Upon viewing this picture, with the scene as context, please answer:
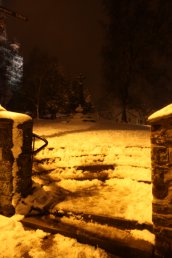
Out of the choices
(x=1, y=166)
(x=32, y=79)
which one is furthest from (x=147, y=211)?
(x=32, y=79)

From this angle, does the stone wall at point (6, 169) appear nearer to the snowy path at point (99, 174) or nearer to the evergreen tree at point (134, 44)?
the snowy path at point (99, 174)

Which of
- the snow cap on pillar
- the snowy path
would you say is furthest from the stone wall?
the snow cap on pillar

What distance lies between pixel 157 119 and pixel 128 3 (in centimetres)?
2123

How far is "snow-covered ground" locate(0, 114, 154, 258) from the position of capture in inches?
207

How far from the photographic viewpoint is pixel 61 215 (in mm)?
6191

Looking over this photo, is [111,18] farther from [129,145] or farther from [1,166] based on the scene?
[1,166]

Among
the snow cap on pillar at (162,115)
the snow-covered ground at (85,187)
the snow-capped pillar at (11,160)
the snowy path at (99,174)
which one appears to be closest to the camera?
the snow cap on pillar at (162,115)

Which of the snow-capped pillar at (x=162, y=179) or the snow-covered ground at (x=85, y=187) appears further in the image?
the snow-covered ground at (x=85, y=187)

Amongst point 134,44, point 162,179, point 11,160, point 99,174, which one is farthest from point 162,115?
point 134,44

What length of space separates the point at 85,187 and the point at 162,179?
3.54m

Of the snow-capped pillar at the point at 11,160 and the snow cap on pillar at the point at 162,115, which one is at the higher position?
the snow cap on pillar at the point at 162,115

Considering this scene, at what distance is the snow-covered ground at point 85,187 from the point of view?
207 inches

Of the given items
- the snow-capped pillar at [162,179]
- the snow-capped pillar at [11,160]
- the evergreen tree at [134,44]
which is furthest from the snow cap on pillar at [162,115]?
the evergreen tree at [134,44]

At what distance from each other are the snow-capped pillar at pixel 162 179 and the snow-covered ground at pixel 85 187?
0.39 meters
